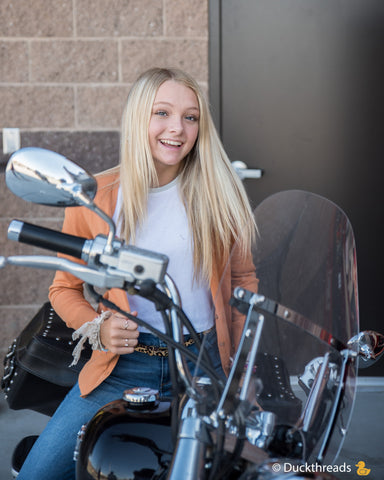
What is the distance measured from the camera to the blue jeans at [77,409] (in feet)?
4.43

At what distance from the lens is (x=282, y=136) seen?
3154mm

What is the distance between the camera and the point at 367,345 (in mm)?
1073

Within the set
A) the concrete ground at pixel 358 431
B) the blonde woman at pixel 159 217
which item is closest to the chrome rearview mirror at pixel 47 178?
the blonde woman at pixel 159 217

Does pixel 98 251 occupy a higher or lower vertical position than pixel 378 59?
lower

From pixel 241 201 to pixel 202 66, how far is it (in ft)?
5.32

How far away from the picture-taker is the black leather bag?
170 cm

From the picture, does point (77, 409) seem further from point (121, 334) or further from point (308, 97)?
point (308, 97)

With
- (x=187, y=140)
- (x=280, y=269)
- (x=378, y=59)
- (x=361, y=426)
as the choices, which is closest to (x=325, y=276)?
(x=280, y=269)

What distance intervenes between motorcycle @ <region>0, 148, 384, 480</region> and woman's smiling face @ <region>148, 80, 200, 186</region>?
2.04 ft

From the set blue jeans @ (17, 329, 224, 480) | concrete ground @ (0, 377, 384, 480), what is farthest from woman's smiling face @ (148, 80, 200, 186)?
concrete ground @ (0, 377, 384, 480)

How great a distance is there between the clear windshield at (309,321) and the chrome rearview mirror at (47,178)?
13.0 inches

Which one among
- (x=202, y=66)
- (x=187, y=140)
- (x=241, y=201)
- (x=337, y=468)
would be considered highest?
(x=202, y=66)

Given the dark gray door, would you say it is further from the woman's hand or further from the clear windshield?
the clear windshield

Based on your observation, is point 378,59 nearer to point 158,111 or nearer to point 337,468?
point 158,111
